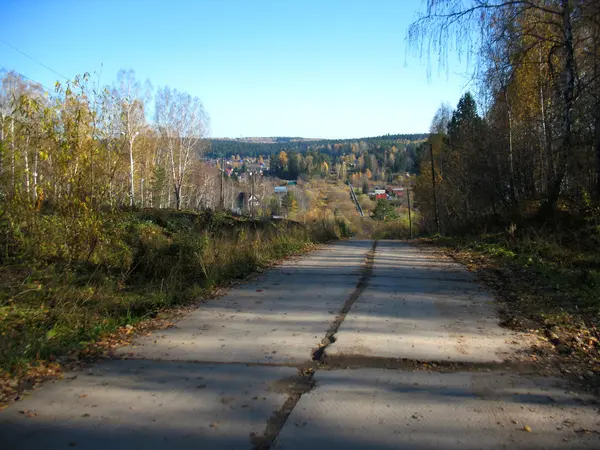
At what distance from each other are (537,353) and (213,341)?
3.75 meters

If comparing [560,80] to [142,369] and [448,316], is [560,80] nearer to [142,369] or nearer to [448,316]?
[448,316]

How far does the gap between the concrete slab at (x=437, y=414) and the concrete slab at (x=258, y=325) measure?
1052mm

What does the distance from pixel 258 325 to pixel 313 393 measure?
2.49 m

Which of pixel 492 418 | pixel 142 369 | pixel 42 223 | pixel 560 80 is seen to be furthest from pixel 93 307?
pixel 560 80

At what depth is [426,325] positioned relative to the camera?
21.4 feet

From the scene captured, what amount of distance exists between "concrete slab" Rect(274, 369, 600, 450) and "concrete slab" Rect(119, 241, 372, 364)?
3.45ft

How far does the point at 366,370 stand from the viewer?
15.6 ft

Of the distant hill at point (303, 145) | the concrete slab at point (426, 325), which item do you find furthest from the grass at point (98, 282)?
the distant hill at point (303, 145)

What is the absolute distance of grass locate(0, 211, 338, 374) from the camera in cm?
576

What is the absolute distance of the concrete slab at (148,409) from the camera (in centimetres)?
333

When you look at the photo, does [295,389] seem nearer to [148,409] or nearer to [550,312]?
[148,409]

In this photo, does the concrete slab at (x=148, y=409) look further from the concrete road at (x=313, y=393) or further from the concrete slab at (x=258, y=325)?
the concrete slab at (x=258, y=325)

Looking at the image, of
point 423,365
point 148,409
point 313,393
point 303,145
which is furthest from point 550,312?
point 303,145

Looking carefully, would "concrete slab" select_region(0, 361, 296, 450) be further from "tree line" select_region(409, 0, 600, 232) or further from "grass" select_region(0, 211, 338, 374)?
"tree line" select_region(409, 0, 600, 232)
